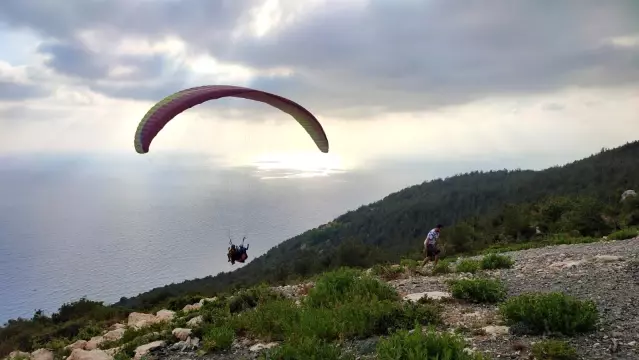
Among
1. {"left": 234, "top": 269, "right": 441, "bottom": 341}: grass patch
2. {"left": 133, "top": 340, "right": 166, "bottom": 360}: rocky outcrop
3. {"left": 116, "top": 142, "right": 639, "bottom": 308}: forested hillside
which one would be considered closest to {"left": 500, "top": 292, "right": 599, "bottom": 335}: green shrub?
{"left": 234, "top": 269, "right": 441, "bottom": 341}: grass patch

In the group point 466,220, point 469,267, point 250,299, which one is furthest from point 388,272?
point 466,220

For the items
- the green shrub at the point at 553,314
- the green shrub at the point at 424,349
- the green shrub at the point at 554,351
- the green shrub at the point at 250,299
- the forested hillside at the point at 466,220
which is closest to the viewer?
the green shrub at the point at 424,349

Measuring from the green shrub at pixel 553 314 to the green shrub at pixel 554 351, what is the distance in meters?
0.66

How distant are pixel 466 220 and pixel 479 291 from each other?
3453 cm

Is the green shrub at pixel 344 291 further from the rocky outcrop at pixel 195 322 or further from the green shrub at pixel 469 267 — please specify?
the green shrub at pixel 469 267

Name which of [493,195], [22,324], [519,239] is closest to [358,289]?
[519,239]

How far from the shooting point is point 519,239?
24109 mm

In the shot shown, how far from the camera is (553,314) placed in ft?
20.3

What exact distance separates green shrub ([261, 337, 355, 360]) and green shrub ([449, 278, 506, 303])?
312 centimetres

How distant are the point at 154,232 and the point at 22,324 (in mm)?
61152

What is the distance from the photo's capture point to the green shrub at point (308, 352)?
18.8 ft

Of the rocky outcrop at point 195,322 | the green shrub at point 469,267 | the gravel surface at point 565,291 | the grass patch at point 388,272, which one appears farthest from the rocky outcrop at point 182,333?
the green shrub at point 469,267

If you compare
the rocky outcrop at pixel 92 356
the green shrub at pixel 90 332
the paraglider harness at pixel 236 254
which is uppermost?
the paraglider harness at pixel 236 254

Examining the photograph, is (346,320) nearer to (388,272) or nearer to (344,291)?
(344,291)
